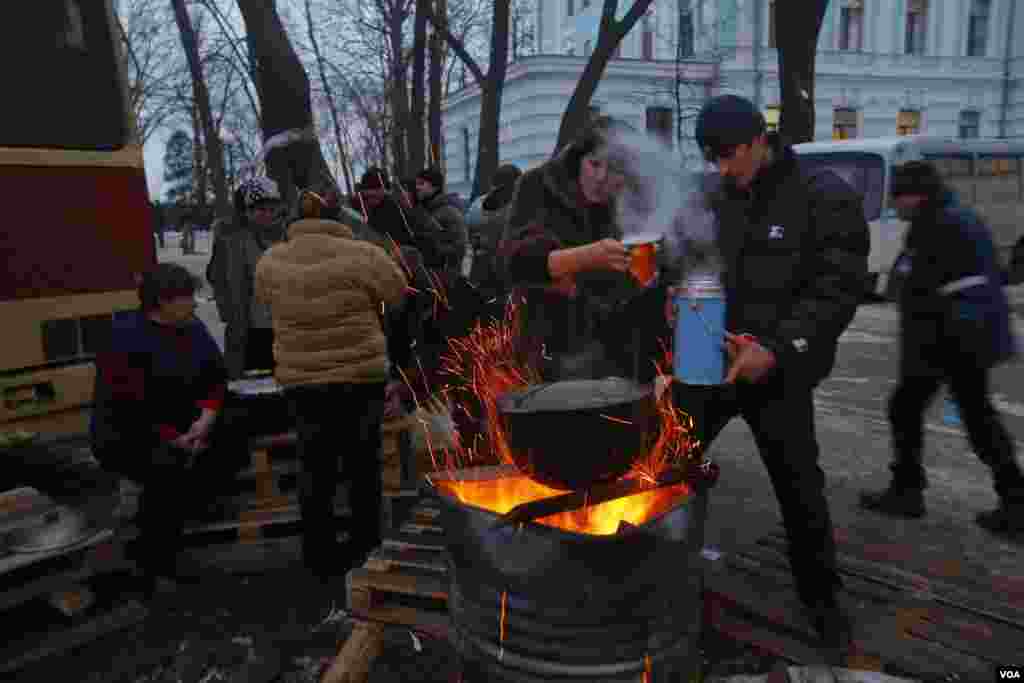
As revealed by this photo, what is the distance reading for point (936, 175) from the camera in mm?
4484

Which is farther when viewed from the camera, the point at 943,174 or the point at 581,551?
the point at 943,174

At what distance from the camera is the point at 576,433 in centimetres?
229

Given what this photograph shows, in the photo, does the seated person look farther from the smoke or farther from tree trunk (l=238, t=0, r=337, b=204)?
tree trunk (l=238, t=0, r=337, b=204)

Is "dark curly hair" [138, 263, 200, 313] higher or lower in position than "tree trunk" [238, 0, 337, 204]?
lower

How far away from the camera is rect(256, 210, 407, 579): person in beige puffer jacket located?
3.76 metres

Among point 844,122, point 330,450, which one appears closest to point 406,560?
point 330,450

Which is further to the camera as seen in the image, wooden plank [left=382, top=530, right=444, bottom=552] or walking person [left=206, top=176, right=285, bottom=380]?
walking person [left=206, top=176, right=285, bottom=380]

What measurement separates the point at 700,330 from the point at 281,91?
19.8 ft

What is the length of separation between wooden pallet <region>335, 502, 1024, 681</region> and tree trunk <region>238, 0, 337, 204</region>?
4.76 metres

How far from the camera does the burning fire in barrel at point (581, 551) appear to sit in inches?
89.7

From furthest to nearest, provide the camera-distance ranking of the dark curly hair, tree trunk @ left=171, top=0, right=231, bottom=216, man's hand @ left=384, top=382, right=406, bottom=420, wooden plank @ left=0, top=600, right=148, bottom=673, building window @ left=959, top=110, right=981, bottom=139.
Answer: building window @ left=959, top=110, right=981, bottom=139 < tree trunk @ left=171, top=0, right=231, bottom=216 < man's hand @ left=384, top=382, right=406, bottom=420 < the dark curly hair < wooden plank @ left=0, top=600, right=148, bottom=673

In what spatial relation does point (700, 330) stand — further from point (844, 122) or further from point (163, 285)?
point (844, 122)

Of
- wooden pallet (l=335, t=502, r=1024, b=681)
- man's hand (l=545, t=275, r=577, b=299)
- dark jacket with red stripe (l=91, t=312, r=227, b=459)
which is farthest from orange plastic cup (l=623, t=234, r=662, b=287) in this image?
dark jacket with red stripe (l=91, t=312, r=227, b=459)

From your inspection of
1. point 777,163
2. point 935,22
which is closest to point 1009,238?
point 777,163
